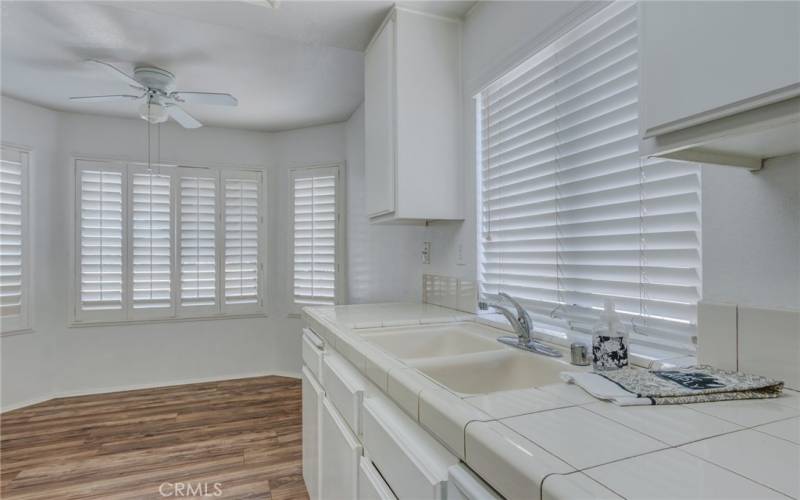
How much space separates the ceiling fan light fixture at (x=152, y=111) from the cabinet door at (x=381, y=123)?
1.48 meters

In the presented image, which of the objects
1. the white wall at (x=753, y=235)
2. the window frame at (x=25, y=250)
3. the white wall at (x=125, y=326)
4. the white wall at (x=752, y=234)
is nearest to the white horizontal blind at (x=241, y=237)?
the white wall at (x=125, y=326)

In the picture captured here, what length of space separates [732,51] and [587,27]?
2.79 ft

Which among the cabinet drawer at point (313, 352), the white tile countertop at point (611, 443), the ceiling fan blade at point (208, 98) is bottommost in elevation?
the cabinet drawer at point (313, 352)

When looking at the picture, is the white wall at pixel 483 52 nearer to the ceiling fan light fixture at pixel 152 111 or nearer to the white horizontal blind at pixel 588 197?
the white horizontal blind at pixel 588 197

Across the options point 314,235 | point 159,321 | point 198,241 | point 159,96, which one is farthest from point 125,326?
point 159,96

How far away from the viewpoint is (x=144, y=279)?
3.89m

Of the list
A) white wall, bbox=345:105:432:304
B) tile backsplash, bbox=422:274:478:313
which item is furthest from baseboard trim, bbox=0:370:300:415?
tile backsplash, bbox=422:274:478:313

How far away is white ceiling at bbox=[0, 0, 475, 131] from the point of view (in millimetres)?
2029

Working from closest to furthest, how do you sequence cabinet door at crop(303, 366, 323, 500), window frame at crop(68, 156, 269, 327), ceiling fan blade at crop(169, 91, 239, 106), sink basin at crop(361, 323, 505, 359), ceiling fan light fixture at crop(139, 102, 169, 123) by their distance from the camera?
sink basin at crop(361, 323, 505, 359) < cabinet door at crop(303, 366, 323, 500) < ceiling fan blade at crop(169, 91, 239, 106) < ceiling fan light fixture at crop(139, 102, 169, 123) < window frame at crop(68, 156, 269, 327)

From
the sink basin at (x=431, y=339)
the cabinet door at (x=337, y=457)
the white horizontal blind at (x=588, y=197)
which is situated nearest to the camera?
the white horizontal blind at (x=588, y=197)

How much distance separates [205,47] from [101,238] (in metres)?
2.28

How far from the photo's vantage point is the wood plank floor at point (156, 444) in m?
2.26

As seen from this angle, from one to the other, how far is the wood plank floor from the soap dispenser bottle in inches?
71.6

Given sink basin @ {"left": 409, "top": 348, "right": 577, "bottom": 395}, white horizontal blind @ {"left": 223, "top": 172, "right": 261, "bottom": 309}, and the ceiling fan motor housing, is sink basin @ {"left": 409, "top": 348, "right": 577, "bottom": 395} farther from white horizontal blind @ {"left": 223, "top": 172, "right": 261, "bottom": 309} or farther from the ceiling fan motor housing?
white horizontal blind @ {"left": 223, "top": 172, "right": 261, "bottom": 309}
